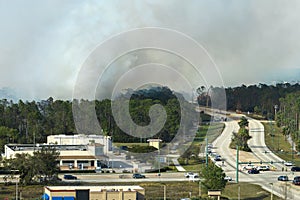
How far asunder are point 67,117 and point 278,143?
16.9 m

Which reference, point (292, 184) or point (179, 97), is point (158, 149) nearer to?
point (179, 97)

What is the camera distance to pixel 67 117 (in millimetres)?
48875

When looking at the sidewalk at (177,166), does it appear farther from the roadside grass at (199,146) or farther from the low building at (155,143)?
the low building at (155,143)

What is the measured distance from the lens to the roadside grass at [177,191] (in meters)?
23.0

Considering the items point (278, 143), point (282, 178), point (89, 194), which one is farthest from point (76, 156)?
point (278, 143)

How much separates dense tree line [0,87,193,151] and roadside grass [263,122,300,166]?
21.0 ft

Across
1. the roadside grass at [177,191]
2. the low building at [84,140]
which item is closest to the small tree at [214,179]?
the roadside grass at [177,191]

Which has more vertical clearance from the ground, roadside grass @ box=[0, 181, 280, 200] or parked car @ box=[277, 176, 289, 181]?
parked car @ box=[277, 176, 289, 181]

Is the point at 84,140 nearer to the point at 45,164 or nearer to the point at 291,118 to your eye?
the point at 45,164

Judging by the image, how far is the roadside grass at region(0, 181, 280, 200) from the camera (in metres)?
23.0

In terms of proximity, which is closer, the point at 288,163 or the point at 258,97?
the point at 288,163

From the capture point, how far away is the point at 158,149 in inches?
1491

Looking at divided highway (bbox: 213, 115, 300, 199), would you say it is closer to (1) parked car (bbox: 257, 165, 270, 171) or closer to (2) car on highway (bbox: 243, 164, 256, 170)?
(2) car on highway (bbox: 243, 164, 256, 170)

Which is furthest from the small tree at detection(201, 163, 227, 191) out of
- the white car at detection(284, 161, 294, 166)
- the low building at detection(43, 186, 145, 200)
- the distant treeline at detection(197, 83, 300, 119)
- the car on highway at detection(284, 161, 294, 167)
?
the distant treeline at detection(197, 83, 300, 119)
